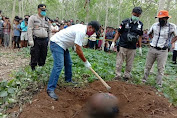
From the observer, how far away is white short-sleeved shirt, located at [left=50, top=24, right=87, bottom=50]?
3.28 m

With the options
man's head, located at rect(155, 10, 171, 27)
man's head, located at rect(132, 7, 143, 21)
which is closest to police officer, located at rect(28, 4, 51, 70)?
man's head, located at rect(132, 7, 143, 21)

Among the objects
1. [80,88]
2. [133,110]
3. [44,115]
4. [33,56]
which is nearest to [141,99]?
[133,110]

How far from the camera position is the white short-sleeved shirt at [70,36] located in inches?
129

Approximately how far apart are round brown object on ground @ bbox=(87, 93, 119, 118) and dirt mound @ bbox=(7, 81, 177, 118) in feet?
4.93

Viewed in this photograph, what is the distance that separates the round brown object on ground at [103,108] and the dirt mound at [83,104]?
4.93 ft

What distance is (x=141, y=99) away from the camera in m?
3.66

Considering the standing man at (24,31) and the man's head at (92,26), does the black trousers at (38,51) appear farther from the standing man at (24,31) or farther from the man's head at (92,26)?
the standing man at (24,31)

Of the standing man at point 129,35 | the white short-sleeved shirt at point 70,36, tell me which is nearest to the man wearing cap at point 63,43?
the white short-sleeved shirt at point 70,36

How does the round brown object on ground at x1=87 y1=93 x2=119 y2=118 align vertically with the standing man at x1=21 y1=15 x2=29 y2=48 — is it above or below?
below

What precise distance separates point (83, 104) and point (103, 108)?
2.63m

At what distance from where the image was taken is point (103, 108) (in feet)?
3.36

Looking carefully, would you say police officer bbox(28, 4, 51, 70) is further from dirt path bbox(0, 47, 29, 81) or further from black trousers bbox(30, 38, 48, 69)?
dirt path bbox(0, 47, 29, 81)

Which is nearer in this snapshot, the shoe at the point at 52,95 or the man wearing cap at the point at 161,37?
the shoe at the point at 52,95

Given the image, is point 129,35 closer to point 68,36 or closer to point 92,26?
point 92,26
